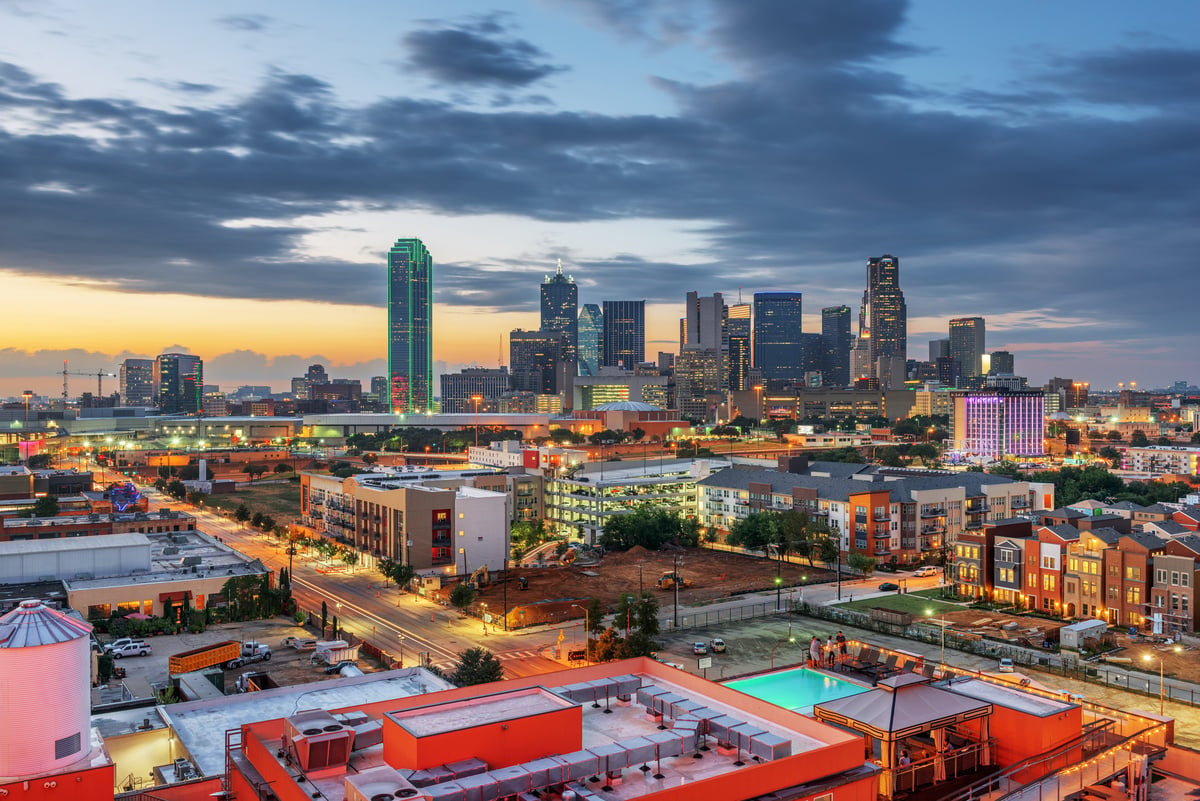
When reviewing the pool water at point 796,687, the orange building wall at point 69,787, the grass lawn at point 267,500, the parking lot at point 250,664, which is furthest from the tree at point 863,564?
the grass lawn at point 267,500

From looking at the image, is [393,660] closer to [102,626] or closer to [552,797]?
[102,626]

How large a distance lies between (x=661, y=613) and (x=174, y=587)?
104ft

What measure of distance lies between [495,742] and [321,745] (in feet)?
10.5

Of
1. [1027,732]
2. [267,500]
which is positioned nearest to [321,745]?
[1027,732]

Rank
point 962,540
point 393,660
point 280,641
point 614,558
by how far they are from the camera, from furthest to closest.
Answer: point 614,558 → point 962,540 → point 280,641 → point 393,660

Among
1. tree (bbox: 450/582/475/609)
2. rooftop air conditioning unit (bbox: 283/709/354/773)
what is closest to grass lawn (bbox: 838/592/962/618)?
tree (bbox: 450/582/475/609)

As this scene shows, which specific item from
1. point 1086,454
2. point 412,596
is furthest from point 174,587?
point 1086,454

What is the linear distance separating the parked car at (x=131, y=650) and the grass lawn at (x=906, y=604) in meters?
43.1

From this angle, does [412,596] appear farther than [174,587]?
Yes

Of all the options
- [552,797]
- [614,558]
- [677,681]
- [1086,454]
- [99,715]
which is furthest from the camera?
[1086,454]

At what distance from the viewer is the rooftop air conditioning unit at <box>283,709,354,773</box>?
56.0 ft

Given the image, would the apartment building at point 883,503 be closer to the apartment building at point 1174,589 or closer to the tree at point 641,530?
the tree at point 641,530

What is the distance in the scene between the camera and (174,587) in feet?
202

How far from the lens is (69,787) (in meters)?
20.7
